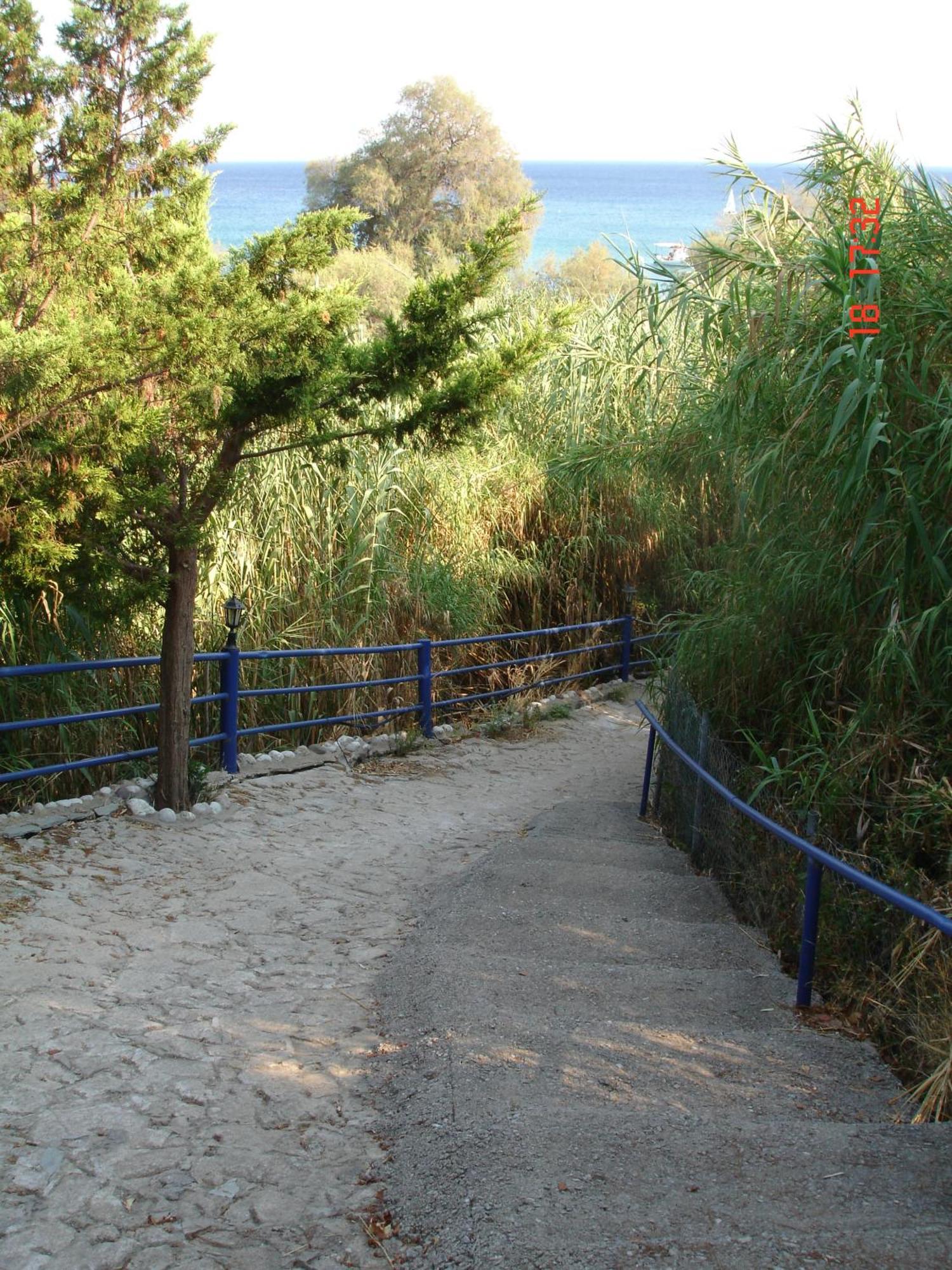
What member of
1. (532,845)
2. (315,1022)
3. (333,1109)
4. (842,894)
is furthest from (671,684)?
(333,1109)

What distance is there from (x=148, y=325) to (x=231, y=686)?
2650mm

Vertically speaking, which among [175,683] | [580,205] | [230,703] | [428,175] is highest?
[580,205]

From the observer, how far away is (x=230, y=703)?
7.52 m

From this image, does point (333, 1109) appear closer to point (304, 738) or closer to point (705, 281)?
point (705, 281)

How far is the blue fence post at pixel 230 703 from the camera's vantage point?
7.49 m

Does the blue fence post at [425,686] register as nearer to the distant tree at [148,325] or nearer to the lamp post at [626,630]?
the distant tree at [148,325]

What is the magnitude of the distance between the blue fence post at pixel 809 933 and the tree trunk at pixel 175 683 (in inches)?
153

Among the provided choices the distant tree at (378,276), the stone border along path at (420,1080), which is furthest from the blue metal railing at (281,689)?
the distant tree at (378,276)

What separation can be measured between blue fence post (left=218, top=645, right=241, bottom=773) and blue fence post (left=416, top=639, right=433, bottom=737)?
80.6 inches

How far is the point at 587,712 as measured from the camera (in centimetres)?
1158

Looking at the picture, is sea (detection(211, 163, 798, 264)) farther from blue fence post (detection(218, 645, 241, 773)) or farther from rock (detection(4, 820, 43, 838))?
rock (detection(4, 820, 43, 838))

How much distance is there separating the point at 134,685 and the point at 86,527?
1551 millimetres

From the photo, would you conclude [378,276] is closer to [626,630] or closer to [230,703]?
[626,630]
